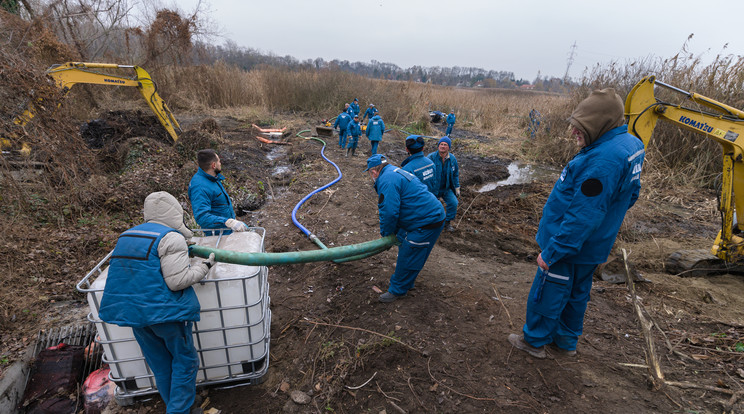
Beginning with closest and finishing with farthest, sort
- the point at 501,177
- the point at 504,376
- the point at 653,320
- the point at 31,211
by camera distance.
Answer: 1. the point at 504,376
2. the point at 653,320
3. the point at 31,211
4. the point at 501,177

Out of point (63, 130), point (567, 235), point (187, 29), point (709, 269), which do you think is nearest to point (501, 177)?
point (709, 269)

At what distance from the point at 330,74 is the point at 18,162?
20.0 m

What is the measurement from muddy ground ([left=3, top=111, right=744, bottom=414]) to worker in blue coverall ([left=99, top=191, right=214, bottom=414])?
641mm

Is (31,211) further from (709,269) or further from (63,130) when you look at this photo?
(709,269)

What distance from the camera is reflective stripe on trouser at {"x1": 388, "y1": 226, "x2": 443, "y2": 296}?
3.34m

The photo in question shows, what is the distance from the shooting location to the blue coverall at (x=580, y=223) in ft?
7.17

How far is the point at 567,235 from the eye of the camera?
2.24m

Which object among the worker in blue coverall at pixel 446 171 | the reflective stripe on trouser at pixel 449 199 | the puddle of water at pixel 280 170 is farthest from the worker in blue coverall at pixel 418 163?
the puddle of water at pixel 280 170

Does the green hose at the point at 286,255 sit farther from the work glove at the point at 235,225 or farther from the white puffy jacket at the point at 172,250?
the work glove at the point at 235,225

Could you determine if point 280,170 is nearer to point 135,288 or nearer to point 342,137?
point 342,137

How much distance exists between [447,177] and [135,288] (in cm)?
468

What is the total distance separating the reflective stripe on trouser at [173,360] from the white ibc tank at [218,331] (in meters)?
0.18

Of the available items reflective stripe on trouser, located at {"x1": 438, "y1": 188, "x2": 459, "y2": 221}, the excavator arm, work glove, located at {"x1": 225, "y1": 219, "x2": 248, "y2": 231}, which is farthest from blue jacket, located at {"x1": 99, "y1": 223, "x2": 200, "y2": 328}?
the excavator arm

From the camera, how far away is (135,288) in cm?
209
